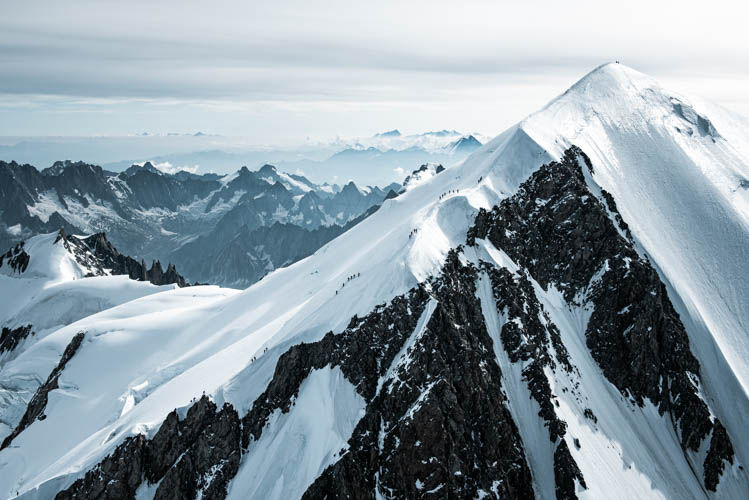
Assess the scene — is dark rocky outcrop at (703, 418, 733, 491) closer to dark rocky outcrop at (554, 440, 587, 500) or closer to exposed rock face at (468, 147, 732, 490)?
exposed rock face at (468, 147, 732, 490)

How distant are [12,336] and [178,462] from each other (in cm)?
14025

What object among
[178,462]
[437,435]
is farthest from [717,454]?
[178,462]

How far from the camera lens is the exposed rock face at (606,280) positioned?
96.9 metres

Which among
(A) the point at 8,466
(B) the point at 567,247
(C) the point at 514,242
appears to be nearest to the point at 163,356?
(A) the point at 8,466

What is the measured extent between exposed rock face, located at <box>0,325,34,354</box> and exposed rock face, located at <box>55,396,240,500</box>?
411ft

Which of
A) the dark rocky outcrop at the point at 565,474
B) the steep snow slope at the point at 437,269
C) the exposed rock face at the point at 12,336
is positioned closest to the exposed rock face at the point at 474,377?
the dark rocky outcrop at the point at 565,474

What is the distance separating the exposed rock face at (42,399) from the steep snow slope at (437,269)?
3.64m

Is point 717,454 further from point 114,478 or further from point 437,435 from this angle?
point 114,478

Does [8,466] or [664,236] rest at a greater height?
[664,236]

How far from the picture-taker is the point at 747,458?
92312 millimetres

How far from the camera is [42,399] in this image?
115 m

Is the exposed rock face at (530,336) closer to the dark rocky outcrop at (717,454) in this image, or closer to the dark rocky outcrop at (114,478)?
the dark rocky outcrop at (717,454)

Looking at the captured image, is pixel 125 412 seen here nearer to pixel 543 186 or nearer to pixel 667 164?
pixel 543 186

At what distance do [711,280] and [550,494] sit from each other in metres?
70.6
